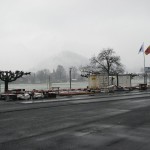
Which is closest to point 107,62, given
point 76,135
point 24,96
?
point 24,96

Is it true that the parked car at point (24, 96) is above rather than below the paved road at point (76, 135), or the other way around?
above

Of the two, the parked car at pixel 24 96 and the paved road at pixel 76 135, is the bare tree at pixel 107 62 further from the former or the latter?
the paved road at pixel 76 135

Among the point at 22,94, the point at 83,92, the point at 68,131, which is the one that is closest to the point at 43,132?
the point at 68,131

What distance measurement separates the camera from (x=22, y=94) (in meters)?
33.9

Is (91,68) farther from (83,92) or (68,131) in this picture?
(68,131)

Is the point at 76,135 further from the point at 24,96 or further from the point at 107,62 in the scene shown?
the point at 107,62

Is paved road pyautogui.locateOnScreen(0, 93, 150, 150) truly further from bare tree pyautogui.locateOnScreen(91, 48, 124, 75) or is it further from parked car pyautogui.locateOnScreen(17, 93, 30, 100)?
bare tree pyautogui.locateOnScreen(91, 48, 124, 75)

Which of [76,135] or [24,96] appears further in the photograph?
[24,96]

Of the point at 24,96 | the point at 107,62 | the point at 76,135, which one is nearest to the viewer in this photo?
the point at 76,135

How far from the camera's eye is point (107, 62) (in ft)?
253

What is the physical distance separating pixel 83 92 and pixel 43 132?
3258 cm

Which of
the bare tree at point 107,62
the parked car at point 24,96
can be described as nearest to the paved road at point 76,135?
the parked car at point 24,96

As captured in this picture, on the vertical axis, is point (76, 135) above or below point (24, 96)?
below

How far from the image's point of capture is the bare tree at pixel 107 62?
7681 centimetres
